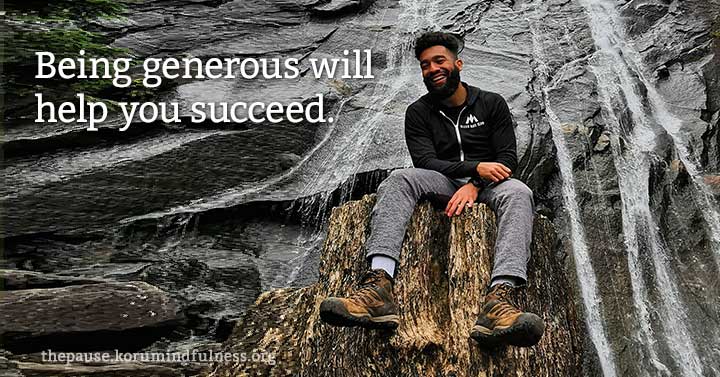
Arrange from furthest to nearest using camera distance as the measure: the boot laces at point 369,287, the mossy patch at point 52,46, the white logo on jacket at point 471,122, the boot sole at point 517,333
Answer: the mossy patch at point 52,46
the white logo on jacket at point 471,122
the boot laces at point 369,287
the boot sole at point 517,333

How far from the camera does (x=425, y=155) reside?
185 inches

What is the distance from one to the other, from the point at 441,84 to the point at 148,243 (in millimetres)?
3991

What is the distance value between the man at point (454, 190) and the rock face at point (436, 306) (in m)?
0.22

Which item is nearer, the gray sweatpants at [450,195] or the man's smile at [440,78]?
the gray sweatpants at [450,195]

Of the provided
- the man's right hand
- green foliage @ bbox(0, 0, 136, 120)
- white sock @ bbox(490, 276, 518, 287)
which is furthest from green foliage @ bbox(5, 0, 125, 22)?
white sock @ bbox(490, 276, 518, 287)

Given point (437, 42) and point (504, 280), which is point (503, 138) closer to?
point (437, 42)

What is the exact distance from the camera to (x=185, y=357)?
18.9ft

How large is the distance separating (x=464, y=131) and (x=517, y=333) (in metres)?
1.75

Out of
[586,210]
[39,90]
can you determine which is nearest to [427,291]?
[586,210]

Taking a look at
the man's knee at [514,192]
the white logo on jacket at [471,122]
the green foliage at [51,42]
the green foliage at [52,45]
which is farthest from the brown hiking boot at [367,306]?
the green foliage at [52,45]

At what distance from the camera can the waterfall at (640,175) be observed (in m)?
6.11

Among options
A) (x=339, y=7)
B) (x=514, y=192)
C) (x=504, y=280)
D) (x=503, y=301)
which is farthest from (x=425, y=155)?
(x=339, y=7)

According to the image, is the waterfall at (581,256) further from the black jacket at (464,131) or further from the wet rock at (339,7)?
the wet rock at (339,7)

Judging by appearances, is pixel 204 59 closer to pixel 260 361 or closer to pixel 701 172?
pixel 260 361
